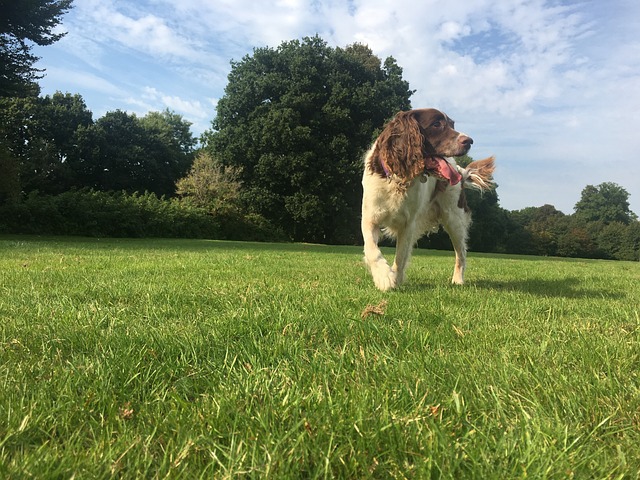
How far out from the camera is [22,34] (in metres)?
18.7

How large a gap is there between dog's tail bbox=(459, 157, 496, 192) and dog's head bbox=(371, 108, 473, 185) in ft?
7.89

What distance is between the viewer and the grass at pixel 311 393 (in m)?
1.12

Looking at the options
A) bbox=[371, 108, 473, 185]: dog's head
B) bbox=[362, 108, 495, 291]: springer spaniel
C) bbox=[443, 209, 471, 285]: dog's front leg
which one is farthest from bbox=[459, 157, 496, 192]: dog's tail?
bbox=[371, 108, 473, 185]: dog's head

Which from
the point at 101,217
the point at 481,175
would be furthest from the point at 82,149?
the point at 481,175

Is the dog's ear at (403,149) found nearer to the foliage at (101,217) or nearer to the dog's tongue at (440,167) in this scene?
the dog's tongue at (440,167)

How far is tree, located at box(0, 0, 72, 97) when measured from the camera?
17.8 metres

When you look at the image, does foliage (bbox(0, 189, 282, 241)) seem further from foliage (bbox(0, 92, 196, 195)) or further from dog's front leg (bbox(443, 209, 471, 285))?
dog's front leg (bbox(443, 209, 471, 285))

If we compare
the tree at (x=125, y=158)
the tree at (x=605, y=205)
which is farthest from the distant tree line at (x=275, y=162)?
the tree at (x=605, y=205)

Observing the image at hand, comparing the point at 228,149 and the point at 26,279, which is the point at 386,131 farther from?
the point at 228,149

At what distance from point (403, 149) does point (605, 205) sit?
83.1m

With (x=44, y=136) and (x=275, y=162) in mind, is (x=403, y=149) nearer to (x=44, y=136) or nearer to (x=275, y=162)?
(x=275, y=162)

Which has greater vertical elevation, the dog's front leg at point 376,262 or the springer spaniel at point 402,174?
the springer spaniel at point 402,174

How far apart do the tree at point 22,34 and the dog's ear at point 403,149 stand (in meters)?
19.8

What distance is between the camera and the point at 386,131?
501 cm
